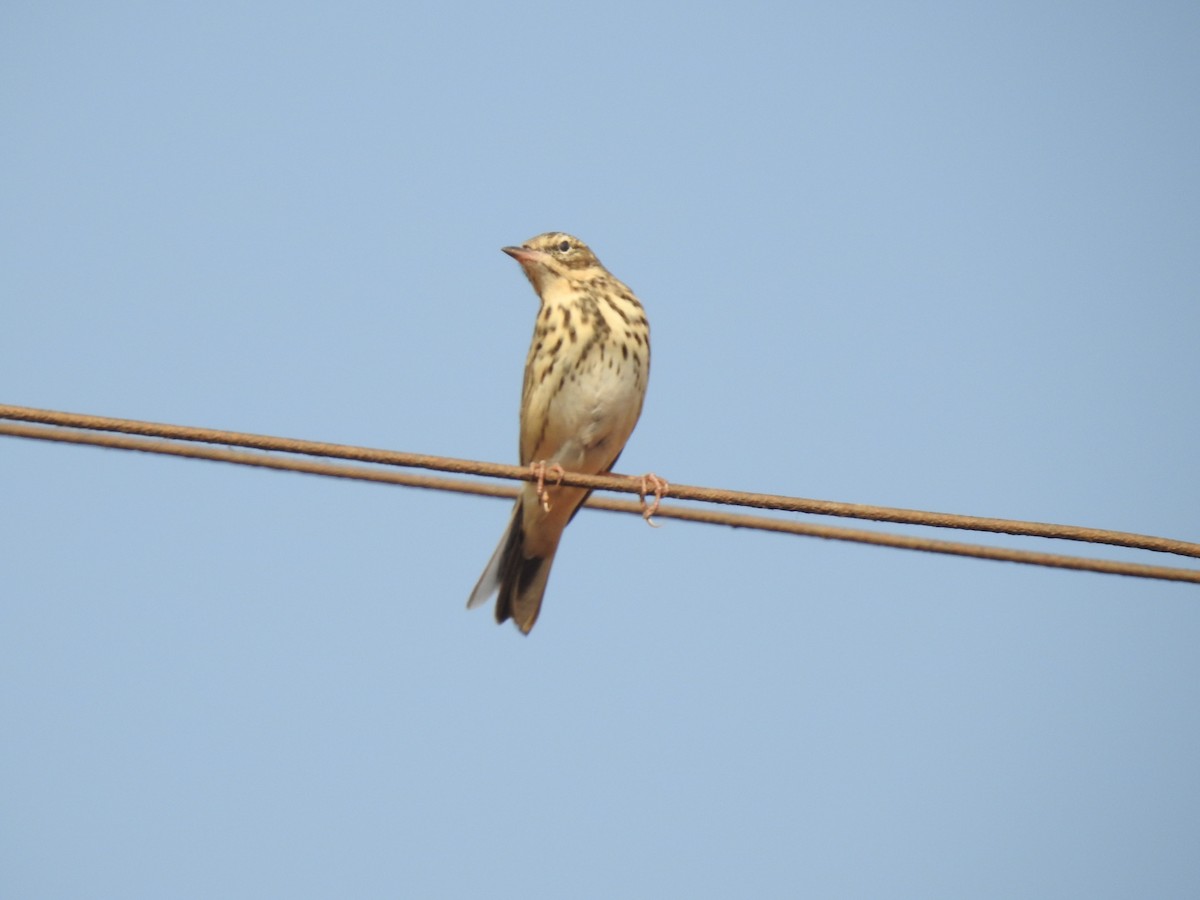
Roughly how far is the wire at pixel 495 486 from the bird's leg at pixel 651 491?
2.4 inches

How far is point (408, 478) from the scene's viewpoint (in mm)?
6156

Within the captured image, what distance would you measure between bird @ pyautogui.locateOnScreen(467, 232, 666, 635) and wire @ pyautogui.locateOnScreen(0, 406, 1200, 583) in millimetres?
1126

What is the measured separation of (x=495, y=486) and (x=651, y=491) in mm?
878

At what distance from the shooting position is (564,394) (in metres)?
7.98

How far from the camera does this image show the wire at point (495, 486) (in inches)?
196

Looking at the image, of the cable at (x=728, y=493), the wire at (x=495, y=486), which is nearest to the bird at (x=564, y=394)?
the wire at (x=495, y=486)

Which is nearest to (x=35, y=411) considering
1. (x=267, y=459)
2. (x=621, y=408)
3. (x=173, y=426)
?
(x=173, y=426)

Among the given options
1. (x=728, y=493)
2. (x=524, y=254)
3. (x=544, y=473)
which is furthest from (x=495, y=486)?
(x=524, y=254)

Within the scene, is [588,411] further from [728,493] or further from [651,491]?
[728,493]

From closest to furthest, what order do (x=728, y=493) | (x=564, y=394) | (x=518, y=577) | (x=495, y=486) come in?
(x=728, y=493) < (x=495, y=486) < (x=564, y=394) < (x=518, y=577)

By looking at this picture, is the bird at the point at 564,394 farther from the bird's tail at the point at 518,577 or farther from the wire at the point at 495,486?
the wire at the point at 495,486

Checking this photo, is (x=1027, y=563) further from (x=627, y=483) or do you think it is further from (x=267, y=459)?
(x=267, y=459)

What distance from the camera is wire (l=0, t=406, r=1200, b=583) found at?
4984 millimetres

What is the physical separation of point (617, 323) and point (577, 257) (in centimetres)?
70
